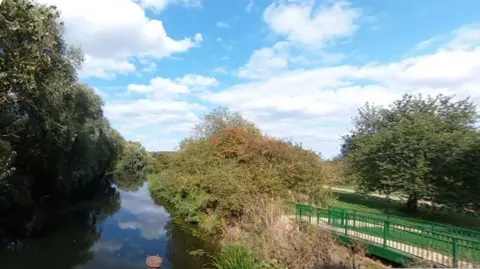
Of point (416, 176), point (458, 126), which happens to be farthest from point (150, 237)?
point (458, 126)

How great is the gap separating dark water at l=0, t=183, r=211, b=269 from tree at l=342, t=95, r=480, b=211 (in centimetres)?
1350

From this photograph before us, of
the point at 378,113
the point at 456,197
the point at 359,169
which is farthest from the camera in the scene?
the point at 378,113

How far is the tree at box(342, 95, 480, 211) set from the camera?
21.9m

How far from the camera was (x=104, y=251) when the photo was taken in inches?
688

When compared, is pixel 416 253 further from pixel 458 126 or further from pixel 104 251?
pixel 458 126

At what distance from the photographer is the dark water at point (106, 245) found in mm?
15273

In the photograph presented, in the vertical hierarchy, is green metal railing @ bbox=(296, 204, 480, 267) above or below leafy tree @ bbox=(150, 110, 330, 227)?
below

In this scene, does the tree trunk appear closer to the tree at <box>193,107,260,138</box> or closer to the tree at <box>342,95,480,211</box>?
the tree at <box>342,95,480,211</box>

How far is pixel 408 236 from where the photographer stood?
1115cm

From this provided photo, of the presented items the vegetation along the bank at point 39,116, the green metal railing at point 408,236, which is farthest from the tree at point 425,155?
the vegetation along the bank at point 39,116

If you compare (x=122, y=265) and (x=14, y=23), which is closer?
(x=14, y=23)

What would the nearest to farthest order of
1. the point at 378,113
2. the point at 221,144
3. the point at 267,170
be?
the point at 267,170, the point at 221,144, the point at 378,113

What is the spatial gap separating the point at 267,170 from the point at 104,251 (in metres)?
8.84

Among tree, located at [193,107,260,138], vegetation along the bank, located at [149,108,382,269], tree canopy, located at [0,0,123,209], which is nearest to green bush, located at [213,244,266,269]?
vegetation along the bank, located at [149,108,382,269]
